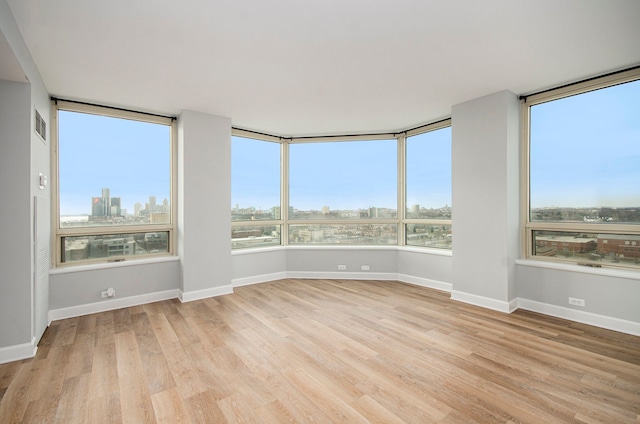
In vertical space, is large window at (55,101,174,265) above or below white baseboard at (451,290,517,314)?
above

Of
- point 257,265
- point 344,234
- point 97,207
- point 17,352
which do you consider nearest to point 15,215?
point 17,352

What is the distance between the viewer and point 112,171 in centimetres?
428

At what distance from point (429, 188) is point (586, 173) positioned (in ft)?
6.91

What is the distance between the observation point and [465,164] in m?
4.18

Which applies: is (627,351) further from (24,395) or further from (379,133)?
(24,395)

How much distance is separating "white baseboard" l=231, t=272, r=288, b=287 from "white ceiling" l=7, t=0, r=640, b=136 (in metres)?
2.95

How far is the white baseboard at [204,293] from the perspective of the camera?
436 cm

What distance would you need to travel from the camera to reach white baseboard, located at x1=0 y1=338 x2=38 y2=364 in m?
2.64

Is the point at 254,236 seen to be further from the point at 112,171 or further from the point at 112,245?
the point at 112,171

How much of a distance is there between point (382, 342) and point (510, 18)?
307 cm

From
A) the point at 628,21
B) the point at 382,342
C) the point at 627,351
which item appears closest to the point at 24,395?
the point at 382,342

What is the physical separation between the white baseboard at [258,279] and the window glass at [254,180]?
109 centimetres

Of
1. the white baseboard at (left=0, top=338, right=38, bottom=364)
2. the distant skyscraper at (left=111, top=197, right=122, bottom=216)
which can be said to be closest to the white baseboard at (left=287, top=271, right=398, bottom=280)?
the distant skyscraper at (left=111, top=197, right=122, bottom=216)

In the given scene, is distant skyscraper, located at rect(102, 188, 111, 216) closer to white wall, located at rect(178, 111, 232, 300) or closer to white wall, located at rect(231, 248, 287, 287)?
white wall, located at rect(178, 111, 232, 300)
